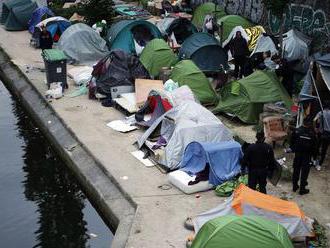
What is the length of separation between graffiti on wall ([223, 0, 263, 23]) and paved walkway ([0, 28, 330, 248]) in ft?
34.8

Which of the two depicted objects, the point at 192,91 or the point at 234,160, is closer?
the point at 234,160

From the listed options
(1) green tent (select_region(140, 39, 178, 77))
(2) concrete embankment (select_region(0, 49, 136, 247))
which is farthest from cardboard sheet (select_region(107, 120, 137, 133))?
(1) green tent (select_region(140, 39, 178, 77))

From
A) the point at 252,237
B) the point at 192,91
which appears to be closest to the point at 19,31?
the point at 192,91

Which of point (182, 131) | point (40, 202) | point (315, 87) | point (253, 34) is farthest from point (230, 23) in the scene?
point (40, 202)

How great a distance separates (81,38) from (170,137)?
36.3 ft

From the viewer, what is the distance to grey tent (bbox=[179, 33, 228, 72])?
2183 cm

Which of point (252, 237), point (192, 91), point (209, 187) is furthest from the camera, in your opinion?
point (192, 91)

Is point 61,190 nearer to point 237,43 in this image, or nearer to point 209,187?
point 209,187

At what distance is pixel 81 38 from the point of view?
2491 cm

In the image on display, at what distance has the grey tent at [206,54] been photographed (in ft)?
71.6

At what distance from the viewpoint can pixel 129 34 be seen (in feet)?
82.4

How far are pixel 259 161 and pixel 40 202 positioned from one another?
571cm

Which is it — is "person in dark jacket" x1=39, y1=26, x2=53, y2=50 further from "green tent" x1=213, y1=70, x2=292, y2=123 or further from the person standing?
the person standing

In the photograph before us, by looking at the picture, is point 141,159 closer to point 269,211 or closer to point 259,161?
point 259,161
